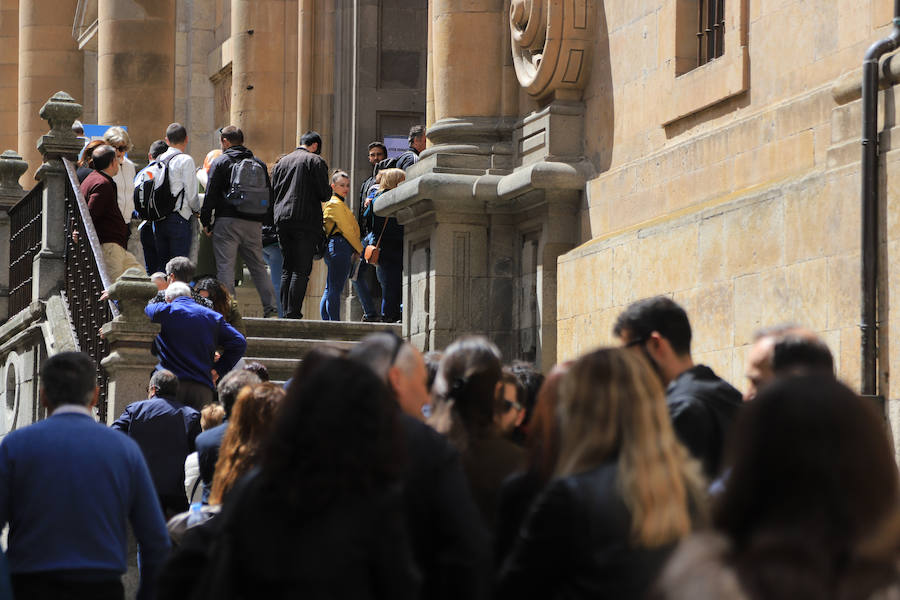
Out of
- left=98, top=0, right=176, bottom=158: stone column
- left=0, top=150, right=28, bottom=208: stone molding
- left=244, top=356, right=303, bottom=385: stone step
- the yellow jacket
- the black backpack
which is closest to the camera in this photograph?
left=244, top=356, right=303, bottom=385: stone step

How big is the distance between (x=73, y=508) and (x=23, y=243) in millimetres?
9706

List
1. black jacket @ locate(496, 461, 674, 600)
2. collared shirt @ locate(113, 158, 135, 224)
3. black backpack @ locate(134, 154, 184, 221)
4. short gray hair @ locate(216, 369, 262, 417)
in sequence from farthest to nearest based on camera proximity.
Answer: black backpack @ locate(134, 154, 184, 221)
collared shirt @ locate(113, 158, 135, 224)
short gray hair @ locate(216, 369, 262, 417)
black jacket @ locate(496, 461, 674, 600)

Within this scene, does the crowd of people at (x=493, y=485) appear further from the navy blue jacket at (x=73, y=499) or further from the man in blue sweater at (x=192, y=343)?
the man in blue sweater at (x=192, y=343)

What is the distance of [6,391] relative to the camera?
14.8 metres

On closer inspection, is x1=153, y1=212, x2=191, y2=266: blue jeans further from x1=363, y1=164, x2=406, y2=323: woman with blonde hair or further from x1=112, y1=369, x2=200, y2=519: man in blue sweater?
x1=112, y1=369, x2=200, y2=519: man in blue sweater

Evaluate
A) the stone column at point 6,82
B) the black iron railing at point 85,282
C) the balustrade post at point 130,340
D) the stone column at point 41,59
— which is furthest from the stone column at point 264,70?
the stone column at point 6,82

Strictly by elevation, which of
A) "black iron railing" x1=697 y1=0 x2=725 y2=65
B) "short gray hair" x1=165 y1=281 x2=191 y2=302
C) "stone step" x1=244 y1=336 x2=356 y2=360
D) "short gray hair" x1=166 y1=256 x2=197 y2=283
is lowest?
"stone step" x1=244 y1=336 x2=356 y2=360

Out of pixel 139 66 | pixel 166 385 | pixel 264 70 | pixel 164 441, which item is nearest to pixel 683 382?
pixel 164 441

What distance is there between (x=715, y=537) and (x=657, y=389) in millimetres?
1276

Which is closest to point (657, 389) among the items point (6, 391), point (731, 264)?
point (731, 264)

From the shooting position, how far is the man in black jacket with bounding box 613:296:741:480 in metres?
5.23

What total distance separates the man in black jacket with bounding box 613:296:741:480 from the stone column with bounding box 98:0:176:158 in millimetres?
18471

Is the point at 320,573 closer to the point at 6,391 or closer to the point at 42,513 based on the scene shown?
the point at 42,513

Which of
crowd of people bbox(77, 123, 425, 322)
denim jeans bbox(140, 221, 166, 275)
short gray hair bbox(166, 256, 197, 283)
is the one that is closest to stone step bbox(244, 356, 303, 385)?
crowd of people bbox(77, 123, 425, 322)
